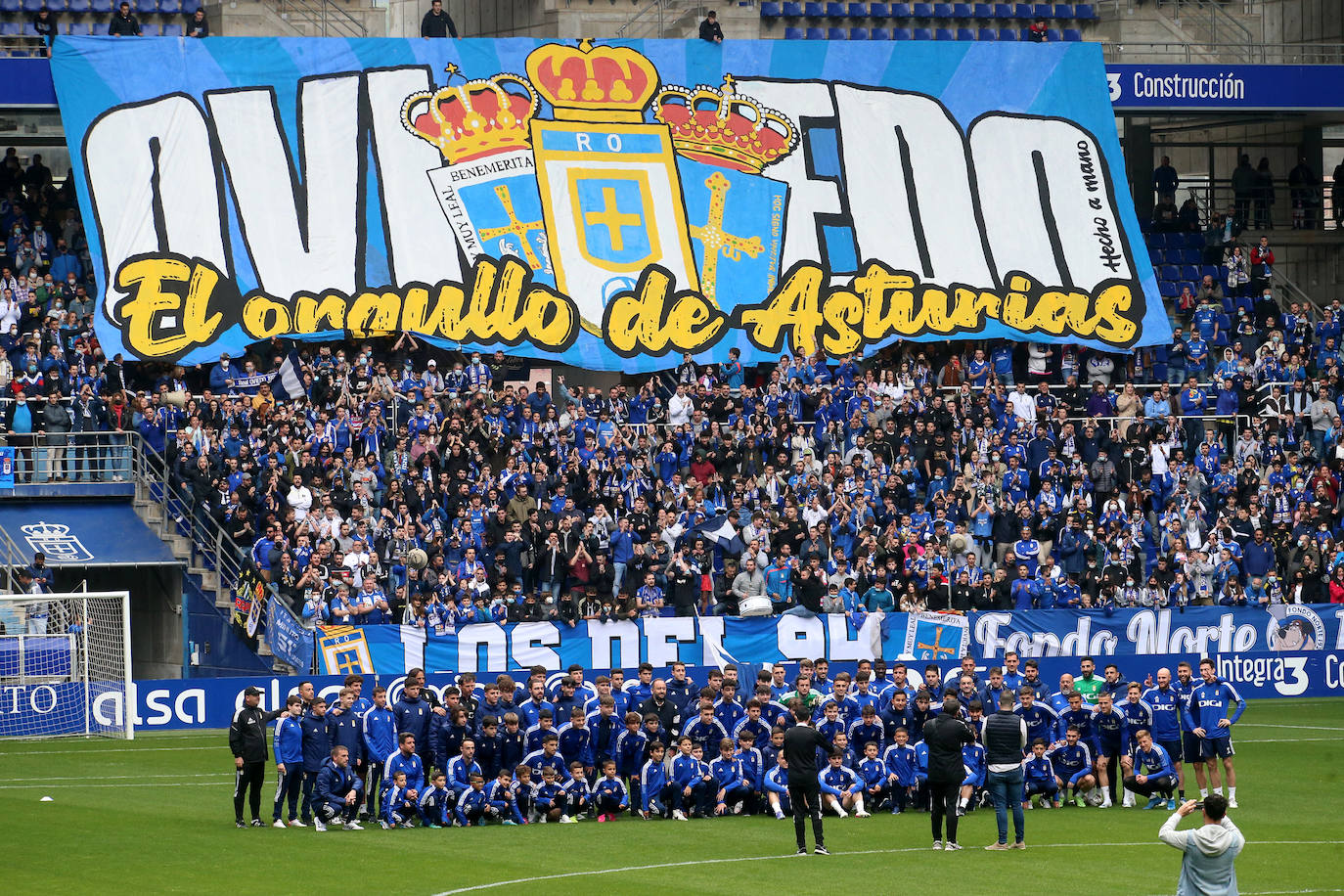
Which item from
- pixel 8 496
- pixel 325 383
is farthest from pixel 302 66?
pixel 8 496

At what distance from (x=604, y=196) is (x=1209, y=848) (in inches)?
1190

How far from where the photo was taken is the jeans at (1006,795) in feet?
66.5

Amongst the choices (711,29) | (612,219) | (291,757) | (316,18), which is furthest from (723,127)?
(291,757)

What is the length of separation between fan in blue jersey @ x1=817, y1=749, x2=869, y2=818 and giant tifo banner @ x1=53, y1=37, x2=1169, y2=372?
18.3 meters

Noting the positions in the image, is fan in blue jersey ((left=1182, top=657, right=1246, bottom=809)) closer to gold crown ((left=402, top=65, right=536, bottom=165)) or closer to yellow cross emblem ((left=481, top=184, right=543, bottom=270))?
yellow cross emblem ((left=481, top=184, right=543, bottom=270))

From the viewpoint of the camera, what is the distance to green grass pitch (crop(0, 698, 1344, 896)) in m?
18.8

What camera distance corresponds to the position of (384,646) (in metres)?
32.6

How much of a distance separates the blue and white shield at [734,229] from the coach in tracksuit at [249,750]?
21.2m

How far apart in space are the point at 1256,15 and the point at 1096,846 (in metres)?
34.7

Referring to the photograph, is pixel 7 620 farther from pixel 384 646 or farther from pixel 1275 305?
pixel 1275 305

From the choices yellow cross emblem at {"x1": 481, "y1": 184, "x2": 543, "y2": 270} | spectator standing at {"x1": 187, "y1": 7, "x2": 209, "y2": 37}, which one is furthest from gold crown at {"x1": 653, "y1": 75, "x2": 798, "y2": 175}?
spectator standing at {"x1": 187, "y1": 7, "x2": 209, "y2": 37}

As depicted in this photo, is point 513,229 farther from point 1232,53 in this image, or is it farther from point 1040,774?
point 1040,774

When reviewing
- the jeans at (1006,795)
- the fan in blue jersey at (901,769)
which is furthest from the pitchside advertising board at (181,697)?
the jeans at (1006,795)

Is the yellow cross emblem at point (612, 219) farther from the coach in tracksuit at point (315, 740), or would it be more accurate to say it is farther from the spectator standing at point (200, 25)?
the coach in tracksuit at point (315, 740)
